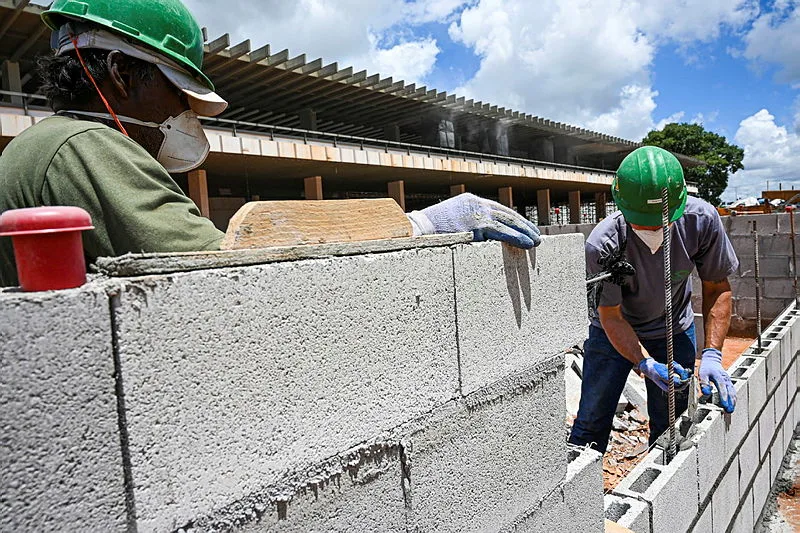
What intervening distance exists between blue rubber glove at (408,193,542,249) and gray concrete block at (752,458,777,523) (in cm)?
411

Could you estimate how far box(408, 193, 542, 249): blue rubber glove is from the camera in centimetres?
161

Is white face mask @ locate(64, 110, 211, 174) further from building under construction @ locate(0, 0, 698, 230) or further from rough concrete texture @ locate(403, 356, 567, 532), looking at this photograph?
building under construction @ locate(0, 0, 698, 230)

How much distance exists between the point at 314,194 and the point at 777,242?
1300cm

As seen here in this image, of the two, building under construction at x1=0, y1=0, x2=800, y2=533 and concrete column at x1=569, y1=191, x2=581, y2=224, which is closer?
building under construction at x1=0, y1=0, x2=800, y2=533

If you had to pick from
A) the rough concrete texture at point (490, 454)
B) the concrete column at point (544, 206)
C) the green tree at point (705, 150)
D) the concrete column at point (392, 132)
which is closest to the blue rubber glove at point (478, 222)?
the rough concrete texture at point (490, 454)

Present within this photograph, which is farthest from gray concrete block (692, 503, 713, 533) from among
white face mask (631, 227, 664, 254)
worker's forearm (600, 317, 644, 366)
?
white face mask (631, 227, 664, 254)

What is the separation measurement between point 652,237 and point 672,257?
0.29 meters

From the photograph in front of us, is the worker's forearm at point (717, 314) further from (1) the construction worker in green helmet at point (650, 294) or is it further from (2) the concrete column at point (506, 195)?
(2) the concrete column at point (506, 195)

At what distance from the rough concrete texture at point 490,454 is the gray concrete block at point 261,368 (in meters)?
0.16

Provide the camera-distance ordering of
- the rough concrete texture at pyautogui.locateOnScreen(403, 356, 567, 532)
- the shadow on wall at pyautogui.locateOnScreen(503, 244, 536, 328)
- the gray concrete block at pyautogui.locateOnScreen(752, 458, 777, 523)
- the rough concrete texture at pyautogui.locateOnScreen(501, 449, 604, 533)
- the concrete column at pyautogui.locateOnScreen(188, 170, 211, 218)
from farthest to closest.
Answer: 1. the concrete column at pyautogui.locateOnScreen(188, 170, 211, 218)
2. the gray concrete block at pyautogui.locateOnScreen(752, 458, 777, 523)
3. the rough concrete texture at pyautogui.locateOnScreen(501, 449, 604, 533)
4. the shadow on wall at pyautogui.locateOnScreen(503, 244, 536, 328)
5. the rough concrete texture at pyautogui.locateOnScreen(403, 356, 567, 532)

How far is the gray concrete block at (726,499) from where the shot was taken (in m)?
3.41

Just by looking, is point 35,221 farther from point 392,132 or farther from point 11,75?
point 392,132

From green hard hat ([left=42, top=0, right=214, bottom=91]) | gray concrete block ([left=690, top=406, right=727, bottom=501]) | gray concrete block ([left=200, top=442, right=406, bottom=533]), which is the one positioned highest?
green hard hat ([left=42, top=0, right=214, bottom=91])

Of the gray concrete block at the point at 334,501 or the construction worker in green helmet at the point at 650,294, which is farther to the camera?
the construction worker in green helmet at the point at 650,294
